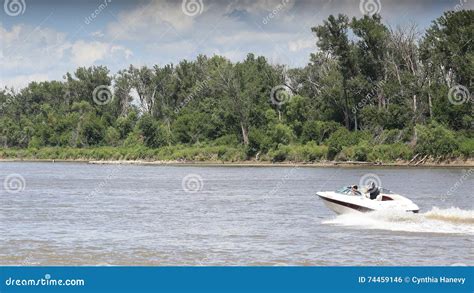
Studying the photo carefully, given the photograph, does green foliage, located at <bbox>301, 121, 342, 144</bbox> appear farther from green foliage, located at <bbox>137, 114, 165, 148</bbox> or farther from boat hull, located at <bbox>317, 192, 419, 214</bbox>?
boat hull, located at <bbox>317, 192, 419, 214</bbox>

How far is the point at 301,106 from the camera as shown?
9931cm

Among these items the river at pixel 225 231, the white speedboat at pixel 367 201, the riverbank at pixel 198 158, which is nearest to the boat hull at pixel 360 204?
the white speedboat at pixel 367 201

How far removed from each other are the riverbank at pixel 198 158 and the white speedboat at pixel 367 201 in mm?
52302

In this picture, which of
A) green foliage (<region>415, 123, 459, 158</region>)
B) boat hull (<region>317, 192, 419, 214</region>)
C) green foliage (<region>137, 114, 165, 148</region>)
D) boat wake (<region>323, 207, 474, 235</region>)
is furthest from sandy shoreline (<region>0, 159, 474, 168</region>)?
boat wake (<region>323, 207, 474, 235</region>)

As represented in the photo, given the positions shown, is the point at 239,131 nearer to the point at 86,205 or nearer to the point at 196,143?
the point at 196,143

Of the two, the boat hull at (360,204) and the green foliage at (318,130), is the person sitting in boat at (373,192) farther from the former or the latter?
the green foliage at (318,130)

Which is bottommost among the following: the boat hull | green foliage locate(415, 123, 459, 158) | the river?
the river

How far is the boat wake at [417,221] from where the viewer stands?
27.6m

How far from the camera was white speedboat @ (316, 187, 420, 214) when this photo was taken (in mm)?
29531

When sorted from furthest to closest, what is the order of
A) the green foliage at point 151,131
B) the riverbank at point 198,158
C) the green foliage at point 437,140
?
the green foliage at point 151,131, the riverbank at point 198,158, the green foliage at point 437,140

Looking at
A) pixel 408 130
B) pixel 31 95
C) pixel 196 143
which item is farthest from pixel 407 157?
pixel 31 95

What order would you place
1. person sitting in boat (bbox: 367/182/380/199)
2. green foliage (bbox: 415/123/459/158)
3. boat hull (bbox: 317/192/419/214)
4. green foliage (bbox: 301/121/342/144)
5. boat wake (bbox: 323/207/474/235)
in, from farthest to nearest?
green foliage (bbox: 301/121/342/144) < green foliage (bbox: 415/123/459/158) < person sitting in boat (bbox: 367/182/380/199) < boat hull (bbox: 317/192/419/214) < boat wake (bbox: 323/207/474/235)

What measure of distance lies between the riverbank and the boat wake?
5350 cm

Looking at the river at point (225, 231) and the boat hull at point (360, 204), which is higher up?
the boat hull at point (360, 204)
